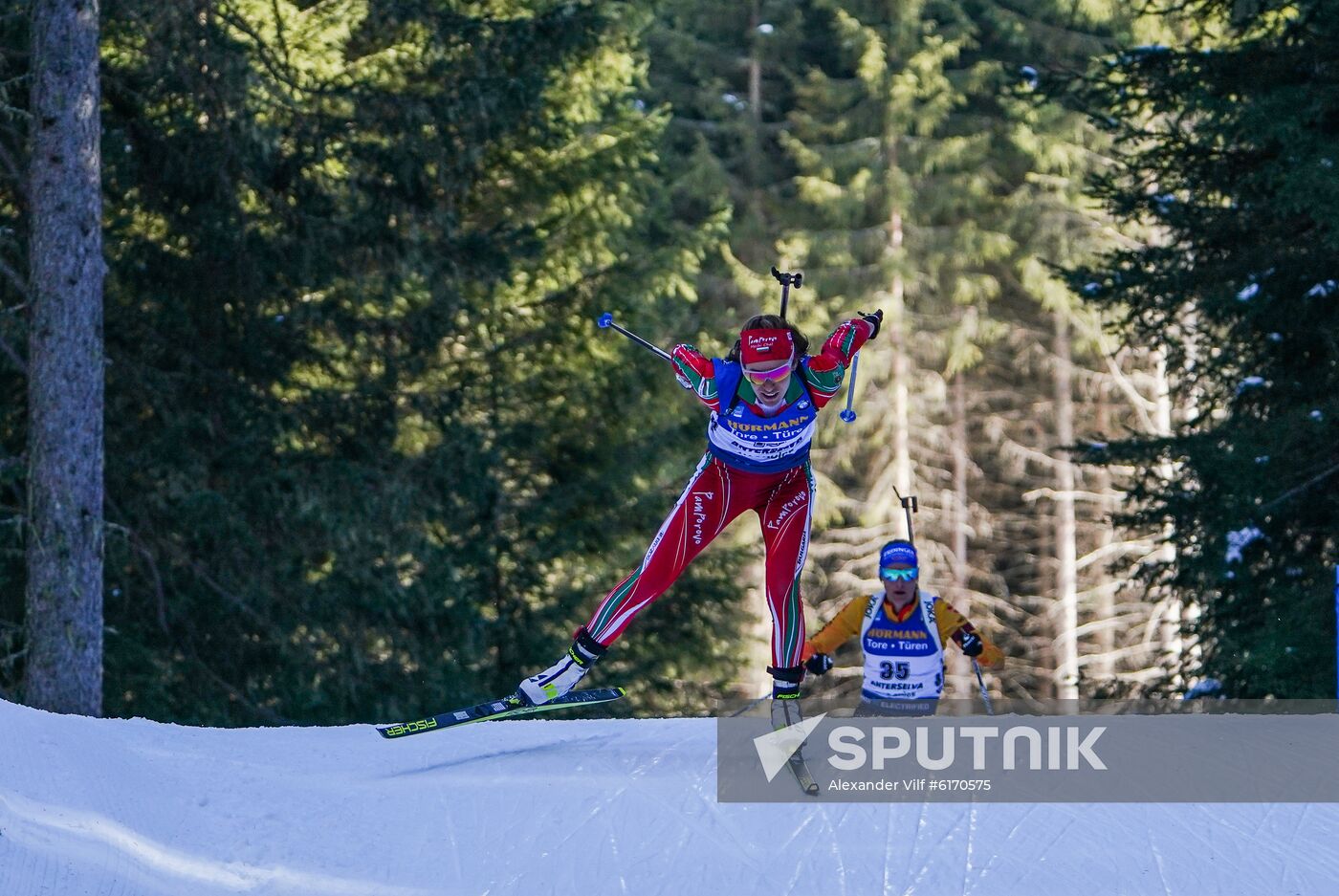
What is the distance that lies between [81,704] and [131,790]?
351cm

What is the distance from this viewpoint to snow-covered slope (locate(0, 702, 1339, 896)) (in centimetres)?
548

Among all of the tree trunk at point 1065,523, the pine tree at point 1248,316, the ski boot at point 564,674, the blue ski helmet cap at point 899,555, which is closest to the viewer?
the ski boot at point 564,674

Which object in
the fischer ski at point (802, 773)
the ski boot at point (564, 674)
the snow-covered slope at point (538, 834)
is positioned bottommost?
the snow-covered slope at point (538, 834)

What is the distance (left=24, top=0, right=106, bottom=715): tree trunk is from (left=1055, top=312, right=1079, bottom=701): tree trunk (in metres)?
19.7

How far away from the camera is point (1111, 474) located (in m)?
27.4

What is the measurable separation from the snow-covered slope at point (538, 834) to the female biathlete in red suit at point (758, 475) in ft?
1.83

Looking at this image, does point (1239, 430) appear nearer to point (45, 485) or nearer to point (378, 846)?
point (378, 846)

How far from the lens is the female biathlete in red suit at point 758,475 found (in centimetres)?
671

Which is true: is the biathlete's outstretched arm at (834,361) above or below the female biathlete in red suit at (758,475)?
above

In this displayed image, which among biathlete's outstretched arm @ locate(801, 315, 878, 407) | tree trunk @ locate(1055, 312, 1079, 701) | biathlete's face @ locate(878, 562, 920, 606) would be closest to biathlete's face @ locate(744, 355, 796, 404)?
biathlete's outstretched arm @ locate(801, 315, 878, 407)

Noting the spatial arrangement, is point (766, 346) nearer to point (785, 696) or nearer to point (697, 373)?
point (697, 373)

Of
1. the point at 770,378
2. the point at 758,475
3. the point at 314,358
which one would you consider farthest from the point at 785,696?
the point at 314,358

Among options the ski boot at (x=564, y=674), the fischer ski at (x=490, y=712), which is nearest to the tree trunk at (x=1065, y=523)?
the fischer ski at (x=490, y=712)

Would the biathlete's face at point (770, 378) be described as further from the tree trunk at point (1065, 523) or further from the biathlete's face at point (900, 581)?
the tree trunk at point (1065, 523)
